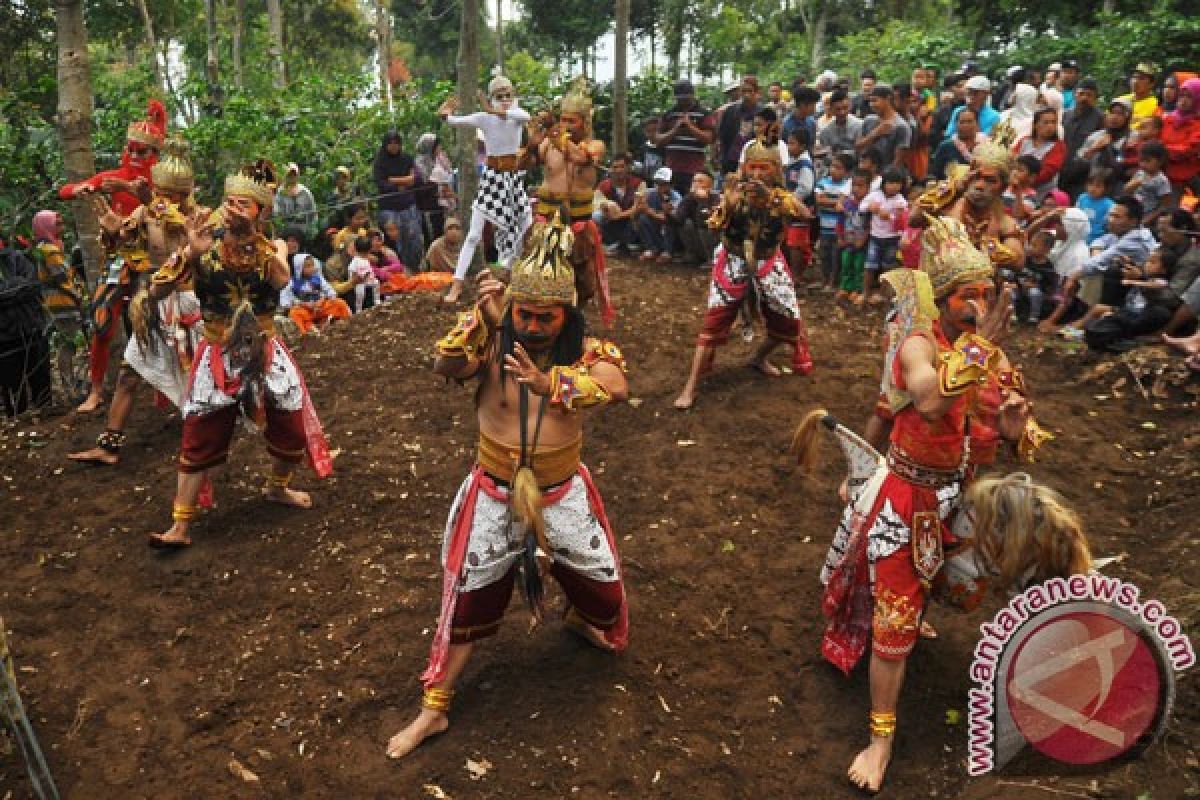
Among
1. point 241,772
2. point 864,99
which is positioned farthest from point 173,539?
point 864,99

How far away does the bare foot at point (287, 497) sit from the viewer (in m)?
6.05

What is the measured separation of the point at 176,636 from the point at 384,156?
8.46 metres

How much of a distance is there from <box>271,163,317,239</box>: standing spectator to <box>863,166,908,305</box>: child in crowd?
20.3 ft

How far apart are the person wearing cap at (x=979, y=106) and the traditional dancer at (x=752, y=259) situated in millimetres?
4184

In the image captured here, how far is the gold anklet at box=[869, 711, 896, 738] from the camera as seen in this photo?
12.9ft

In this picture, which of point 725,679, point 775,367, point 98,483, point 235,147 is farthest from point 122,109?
point 725,679

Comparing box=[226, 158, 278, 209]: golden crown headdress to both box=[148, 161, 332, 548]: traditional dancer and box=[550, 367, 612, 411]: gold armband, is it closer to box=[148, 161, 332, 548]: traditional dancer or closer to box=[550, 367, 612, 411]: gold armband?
box=[148, 161, 332, 548]: traditional dancer

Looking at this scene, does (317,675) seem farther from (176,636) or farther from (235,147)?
(235,147)

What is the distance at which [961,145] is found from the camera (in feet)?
33.0

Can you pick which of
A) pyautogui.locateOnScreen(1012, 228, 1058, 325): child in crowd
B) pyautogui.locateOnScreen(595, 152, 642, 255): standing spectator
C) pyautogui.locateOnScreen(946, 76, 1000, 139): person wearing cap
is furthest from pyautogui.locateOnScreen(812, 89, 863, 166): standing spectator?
pyautogui.locateOnScreen(1012, 228, 1058, 325): child in crowd

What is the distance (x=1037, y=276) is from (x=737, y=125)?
13.2ft

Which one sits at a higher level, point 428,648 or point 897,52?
point 897,52

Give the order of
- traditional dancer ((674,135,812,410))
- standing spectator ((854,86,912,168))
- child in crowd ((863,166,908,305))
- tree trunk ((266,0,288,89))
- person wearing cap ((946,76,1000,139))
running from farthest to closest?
1. tree trunk ((266,0,288,89))
2. standing spectator ((854,86,912,168))
3. person wearing cap ((946,76,1000,139))
4. child in crowd ((863,166,908,305))
5. traditional dancer ((674,135,812,410))

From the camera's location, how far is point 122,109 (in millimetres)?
13695
